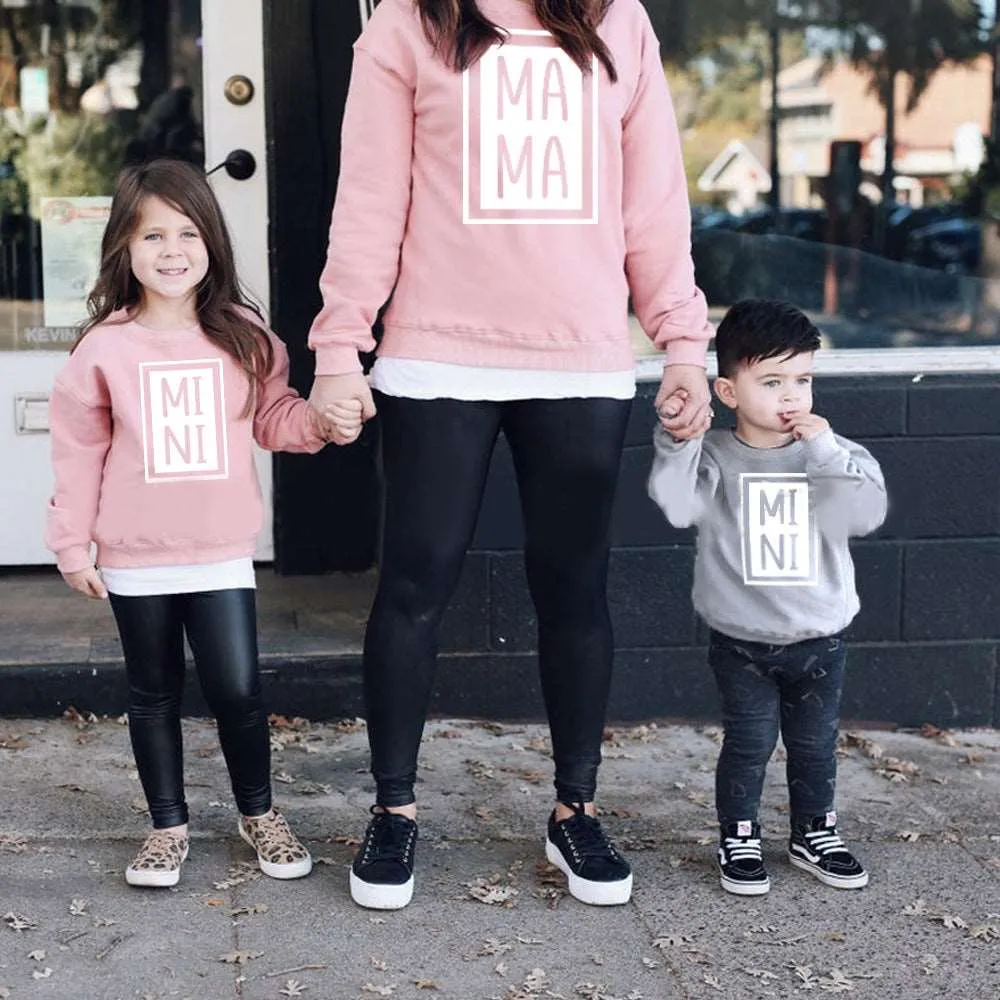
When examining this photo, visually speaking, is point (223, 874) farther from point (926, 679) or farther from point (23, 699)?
point (926, 679)

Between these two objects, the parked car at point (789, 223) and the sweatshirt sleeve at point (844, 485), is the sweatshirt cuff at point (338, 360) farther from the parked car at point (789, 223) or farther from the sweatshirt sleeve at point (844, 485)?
the parked car at point (789, 223)

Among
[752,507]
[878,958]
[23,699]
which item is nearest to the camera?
[878,958]

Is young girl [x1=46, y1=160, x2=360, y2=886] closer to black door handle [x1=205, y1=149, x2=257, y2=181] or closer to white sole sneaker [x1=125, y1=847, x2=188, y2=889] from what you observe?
white sole sneaker [x1=125, y1=847, x2=188, y2=889]

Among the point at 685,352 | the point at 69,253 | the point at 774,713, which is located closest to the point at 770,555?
the point at 774,713

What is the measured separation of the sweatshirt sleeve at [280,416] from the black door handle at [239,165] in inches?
60.4

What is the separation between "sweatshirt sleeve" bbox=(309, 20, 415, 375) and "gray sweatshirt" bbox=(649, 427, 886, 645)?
2.09 ft

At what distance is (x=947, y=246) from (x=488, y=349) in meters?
1.84

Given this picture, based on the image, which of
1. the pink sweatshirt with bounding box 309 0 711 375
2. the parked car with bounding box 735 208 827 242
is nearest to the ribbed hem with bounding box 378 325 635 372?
the pink sweatshirt with bounding box 309 0 711 375

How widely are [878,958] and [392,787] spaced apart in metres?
0.95

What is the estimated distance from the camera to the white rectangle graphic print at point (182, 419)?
10.4ft

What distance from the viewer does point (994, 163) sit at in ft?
14.6

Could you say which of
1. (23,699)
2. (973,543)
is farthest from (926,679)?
(23,699)

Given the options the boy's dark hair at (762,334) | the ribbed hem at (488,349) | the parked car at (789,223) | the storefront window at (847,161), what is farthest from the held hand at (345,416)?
the parked car at (789,223)

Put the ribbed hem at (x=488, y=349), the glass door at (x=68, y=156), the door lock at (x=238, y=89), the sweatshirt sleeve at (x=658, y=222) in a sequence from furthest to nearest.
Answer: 1. the glass door at (x=68, y=156)
2. the door lock at (x=238, y=89)
3. the sweatshirt sleeve at (x=658, y=222)
4. the ribbed hem at (x=488, y=349)
